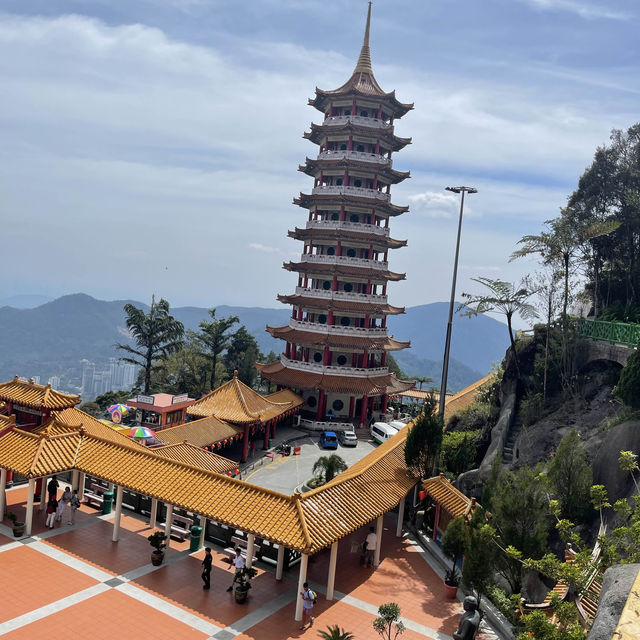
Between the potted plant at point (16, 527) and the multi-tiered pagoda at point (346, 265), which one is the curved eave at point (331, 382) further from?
the potted plant at point (16, 527)

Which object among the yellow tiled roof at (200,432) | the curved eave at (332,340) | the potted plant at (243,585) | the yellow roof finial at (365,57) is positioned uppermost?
the yellow roof finial at (365,57)

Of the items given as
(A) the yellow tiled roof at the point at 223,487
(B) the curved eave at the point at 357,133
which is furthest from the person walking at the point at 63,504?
(B) the curved eave at the point at 357,133

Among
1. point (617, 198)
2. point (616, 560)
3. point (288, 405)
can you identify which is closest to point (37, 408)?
point (288, 405)

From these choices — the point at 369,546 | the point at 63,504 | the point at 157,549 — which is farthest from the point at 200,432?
the point at 369,546

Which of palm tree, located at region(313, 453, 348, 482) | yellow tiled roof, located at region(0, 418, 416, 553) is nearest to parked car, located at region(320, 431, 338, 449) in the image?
palm tree, located at region(313, 453, 348, 482)

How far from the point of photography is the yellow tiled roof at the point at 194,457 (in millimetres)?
26172

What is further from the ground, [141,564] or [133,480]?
[133,480]

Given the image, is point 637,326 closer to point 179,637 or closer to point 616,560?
point 616,560

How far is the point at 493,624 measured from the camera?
18156 millimetres

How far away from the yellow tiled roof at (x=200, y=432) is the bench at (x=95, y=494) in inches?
214

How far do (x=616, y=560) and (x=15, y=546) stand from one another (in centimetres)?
2037

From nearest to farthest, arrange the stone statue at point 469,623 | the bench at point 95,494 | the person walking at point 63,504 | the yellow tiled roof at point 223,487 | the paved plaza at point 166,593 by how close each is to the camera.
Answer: the stone statue at point 469,623 < the paved plaza at point 166,593 < the yellow tiled roof at point 223,487 < the person walking at point 63,504 < the bench at point 95,494

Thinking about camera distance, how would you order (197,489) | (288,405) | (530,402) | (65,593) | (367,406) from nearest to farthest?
1. (65,593)
2. (197,489)
3. (530,402)
4. (288,405)
5. (367,406)

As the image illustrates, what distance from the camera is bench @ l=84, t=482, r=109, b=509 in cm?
2581
